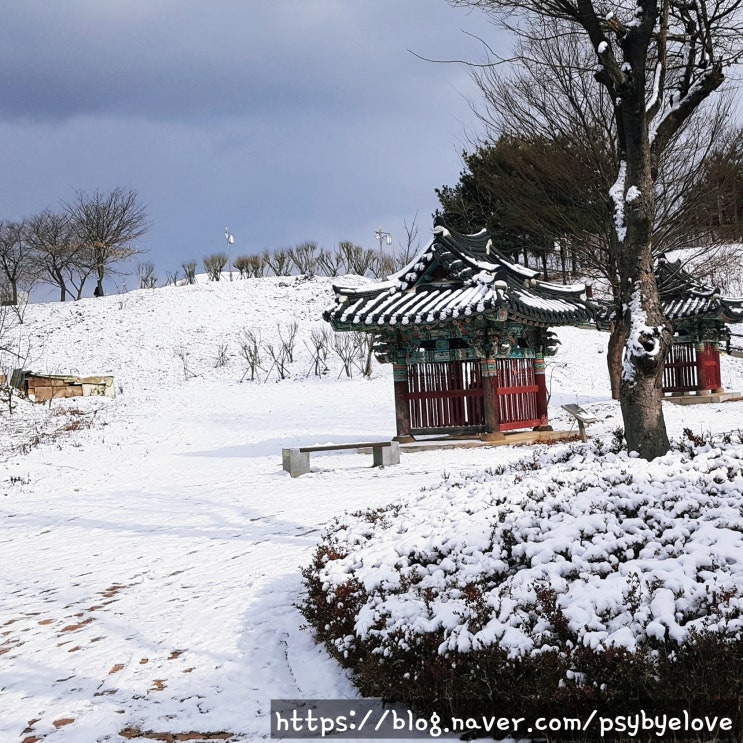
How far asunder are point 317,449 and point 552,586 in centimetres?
827

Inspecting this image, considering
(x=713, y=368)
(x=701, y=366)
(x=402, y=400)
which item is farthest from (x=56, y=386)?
(x=713, y=368)

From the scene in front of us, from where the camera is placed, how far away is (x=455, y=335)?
45.4ft

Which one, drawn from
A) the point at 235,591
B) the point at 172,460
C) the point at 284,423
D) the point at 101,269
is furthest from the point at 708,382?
the point at 101,269

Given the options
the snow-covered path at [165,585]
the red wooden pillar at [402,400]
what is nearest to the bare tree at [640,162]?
the snow-covered path at [165,585]

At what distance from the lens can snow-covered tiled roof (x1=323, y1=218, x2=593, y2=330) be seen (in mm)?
12812

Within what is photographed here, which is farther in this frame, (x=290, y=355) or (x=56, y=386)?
(x=290, y=355)

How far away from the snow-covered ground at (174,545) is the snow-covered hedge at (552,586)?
1.66 ft

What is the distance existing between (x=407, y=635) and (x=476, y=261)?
11068mm

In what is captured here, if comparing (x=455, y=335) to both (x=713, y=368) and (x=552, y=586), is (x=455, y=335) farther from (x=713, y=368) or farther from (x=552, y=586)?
(x=713, y=368)

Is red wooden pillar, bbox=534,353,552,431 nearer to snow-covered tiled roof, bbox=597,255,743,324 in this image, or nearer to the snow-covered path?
the snow-covered path

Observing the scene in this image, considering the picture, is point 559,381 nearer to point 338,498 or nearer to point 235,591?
point 338,498

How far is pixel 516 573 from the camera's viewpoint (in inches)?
156

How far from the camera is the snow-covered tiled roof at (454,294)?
12812mm

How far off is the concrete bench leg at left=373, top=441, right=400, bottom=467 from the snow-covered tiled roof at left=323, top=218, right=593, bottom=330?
2.54 m
